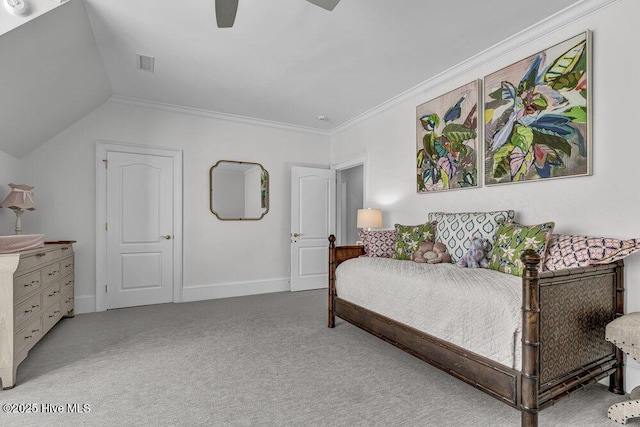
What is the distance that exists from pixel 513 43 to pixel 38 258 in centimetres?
427

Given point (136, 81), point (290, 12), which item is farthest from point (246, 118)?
point (290, 12)

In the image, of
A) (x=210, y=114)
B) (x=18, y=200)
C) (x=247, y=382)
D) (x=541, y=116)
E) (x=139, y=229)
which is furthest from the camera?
(x=210, y=114)

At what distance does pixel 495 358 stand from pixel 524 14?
241 centimetres

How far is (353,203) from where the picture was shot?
269 inches

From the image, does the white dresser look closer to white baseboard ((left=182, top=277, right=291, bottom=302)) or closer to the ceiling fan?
white baseboard ((left=182, top=277, right=291, bottom=302))

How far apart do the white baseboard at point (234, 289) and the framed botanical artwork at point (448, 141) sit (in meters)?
2.64

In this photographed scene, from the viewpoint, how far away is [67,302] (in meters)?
3.46

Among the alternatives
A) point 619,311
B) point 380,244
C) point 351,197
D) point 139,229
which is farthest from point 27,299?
point 351,197

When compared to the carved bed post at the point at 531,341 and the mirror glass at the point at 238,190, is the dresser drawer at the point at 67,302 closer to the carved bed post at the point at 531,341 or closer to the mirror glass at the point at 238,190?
the mirror glass at the point at 238,190

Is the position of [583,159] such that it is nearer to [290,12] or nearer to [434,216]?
[434,216]

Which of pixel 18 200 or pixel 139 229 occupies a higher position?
pixel 18 200

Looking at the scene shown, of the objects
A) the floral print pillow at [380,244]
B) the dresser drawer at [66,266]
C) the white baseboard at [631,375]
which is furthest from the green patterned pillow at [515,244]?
the dresser drawer at [66,266]

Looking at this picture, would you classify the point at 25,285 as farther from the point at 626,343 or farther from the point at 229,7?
the point at 626,343

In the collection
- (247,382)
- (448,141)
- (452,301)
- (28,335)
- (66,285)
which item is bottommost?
(247,382)
